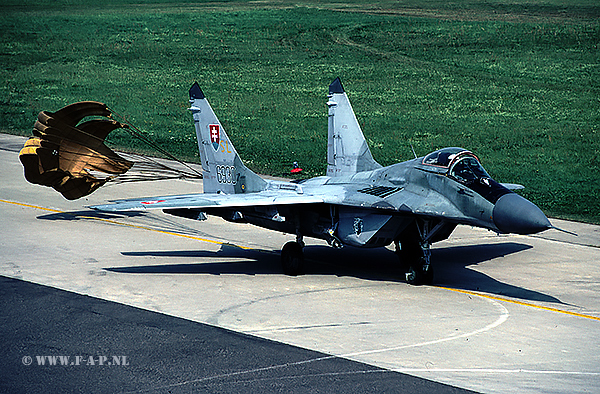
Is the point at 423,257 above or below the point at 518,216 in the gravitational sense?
below

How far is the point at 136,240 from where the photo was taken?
932 inches

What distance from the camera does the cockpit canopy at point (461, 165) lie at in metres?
17.5

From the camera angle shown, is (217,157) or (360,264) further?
(217,157)

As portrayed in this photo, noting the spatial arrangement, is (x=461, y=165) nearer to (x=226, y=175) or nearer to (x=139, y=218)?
(x=226, y=175)

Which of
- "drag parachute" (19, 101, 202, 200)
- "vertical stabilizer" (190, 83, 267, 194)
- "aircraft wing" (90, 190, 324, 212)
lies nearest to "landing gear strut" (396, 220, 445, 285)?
"aircraft wing" (90, 190, 324, 212)

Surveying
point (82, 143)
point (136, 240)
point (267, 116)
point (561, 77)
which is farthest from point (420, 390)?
point (561, 77)

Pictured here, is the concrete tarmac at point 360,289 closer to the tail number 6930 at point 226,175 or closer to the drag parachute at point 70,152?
the drag parachute at point 70,152

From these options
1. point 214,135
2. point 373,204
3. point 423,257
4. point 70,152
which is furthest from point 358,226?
point 70,152

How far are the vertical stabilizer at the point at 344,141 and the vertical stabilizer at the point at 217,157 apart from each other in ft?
9.43

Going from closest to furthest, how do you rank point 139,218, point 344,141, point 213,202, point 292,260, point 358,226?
point 358,226, point 213,202, point 292,260, point 344,141, point 139,218

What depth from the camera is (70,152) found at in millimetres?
24406

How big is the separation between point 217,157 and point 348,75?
1766 inches

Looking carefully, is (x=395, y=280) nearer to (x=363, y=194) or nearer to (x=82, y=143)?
(x=363, y=194)

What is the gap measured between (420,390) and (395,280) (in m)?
6.54
